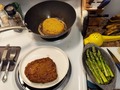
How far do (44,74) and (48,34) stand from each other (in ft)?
0.69

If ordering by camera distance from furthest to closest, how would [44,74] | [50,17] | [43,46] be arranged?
[50,17]
[43,46]
[44,74]

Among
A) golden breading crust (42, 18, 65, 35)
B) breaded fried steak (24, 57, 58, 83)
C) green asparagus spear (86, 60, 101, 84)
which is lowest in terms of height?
green asparagus spear (86, 60, 101, 84)

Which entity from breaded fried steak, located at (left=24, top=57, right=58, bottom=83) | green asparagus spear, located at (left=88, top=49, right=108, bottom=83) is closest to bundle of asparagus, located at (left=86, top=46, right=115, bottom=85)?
green asparagus spear, located at (left=88, top=49, right=108, bottom=83)

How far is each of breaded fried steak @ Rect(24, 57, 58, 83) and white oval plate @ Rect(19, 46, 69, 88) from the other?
0.02 m

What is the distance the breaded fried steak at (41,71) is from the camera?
2.30 feet

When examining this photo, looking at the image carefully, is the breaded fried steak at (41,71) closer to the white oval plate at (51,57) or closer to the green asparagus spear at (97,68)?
the white oval plate at (51,57)

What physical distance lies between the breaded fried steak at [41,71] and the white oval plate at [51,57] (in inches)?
0.8

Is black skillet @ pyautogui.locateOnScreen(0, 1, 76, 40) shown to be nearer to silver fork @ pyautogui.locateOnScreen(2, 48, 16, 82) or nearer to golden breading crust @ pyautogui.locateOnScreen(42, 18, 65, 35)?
golden breading crust @ pyautogui.locateOnScreen(42, 18, 65, 35)

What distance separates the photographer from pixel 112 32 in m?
0.92

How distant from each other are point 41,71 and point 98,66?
0.24m

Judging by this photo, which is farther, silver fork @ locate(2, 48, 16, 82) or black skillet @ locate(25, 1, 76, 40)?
black skillet @ locate(25, 1, 76, 40)

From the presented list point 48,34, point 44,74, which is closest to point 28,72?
point 44,74

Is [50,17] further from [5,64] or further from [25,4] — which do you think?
[5,64]

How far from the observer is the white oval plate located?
713 millimetres
